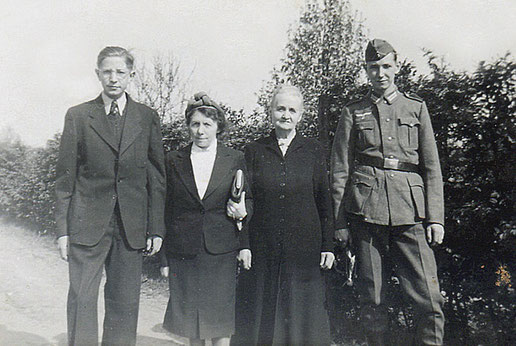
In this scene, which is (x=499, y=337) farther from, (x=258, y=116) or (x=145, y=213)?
(x=258, y=116)

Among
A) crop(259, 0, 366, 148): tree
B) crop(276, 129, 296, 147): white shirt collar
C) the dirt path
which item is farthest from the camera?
crop(259, 0, 366, 148): tree

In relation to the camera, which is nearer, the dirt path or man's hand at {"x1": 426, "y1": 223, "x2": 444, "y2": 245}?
man's hand at {"x1": 426, "y1": 223, "x2": 444, "y2": 245}

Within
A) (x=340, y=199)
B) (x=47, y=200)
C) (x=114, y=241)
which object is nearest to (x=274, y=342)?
(x=340, y=199)

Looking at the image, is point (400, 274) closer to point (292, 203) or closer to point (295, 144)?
point (292, 203)

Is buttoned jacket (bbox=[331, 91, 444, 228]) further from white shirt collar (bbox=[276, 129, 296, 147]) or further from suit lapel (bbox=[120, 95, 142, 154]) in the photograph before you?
suit lapel (bbox=[120, 95, 142, 154])

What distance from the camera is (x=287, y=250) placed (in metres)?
2.89

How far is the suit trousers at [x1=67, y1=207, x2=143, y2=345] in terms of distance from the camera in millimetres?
2719

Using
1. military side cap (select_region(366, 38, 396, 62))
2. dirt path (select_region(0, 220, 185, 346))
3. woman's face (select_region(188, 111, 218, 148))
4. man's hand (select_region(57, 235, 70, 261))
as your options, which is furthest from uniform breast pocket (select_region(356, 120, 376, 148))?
dirt path (select_region(0, 220, 185, 346))

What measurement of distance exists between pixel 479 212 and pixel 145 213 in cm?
209

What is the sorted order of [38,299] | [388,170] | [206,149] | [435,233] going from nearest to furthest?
1. [435,233]
2. [388,170]
3. [206,149]
4. [38,299]

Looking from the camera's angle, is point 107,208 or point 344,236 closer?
point 107,208

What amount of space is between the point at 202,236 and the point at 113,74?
1.12 meters

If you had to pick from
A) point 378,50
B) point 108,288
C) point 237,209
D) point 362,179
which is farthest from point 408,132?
point 108,288

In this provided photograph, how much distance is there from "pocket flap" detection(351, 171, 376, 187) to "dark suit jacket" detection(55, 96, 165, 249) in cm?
123
